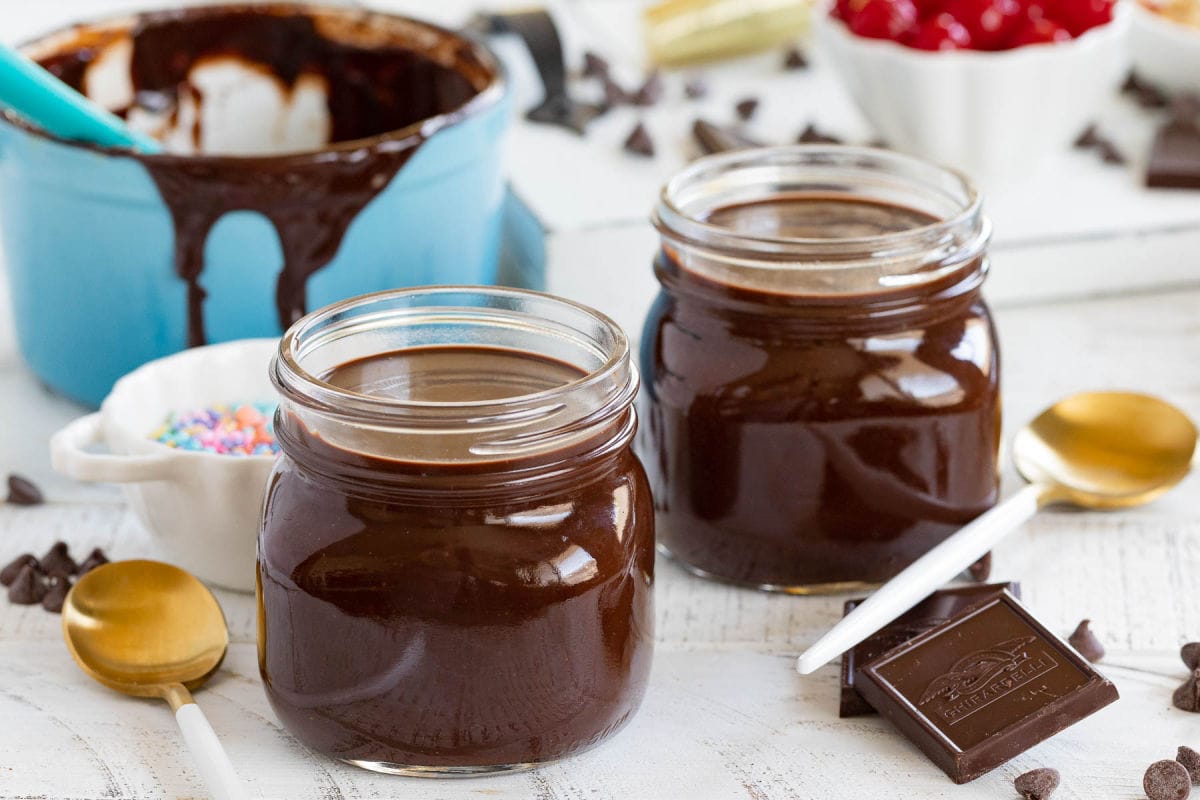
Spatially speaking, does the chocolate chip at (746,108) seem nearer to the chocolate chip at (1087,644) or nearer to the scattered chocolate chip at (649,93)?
the scattered chocolate chip at (649,93)

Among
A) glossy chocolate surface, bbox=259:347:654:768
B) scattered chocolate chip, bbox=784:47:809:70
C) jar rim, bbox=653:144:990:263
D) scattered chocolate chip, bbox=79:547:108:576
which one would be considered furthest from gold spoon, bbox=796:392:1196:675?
scattered chocolate chip, bbox=784:47:809:70

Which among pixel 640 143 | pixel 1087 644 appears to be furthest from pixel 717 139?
pixel 1087 644

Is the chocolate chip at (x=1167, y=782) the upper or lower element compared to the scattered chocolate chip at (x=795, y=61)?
lower

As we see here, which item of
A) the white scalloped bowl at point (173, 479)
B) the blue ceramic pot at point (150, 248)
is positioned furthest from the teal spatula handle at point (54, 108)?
the white scalloped bowl at point (173, 479)

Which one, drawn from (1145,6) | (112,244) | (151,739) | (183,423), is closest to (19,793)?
(151,739)

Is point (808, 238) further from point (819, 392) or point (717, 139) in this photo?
point (717, 139)
